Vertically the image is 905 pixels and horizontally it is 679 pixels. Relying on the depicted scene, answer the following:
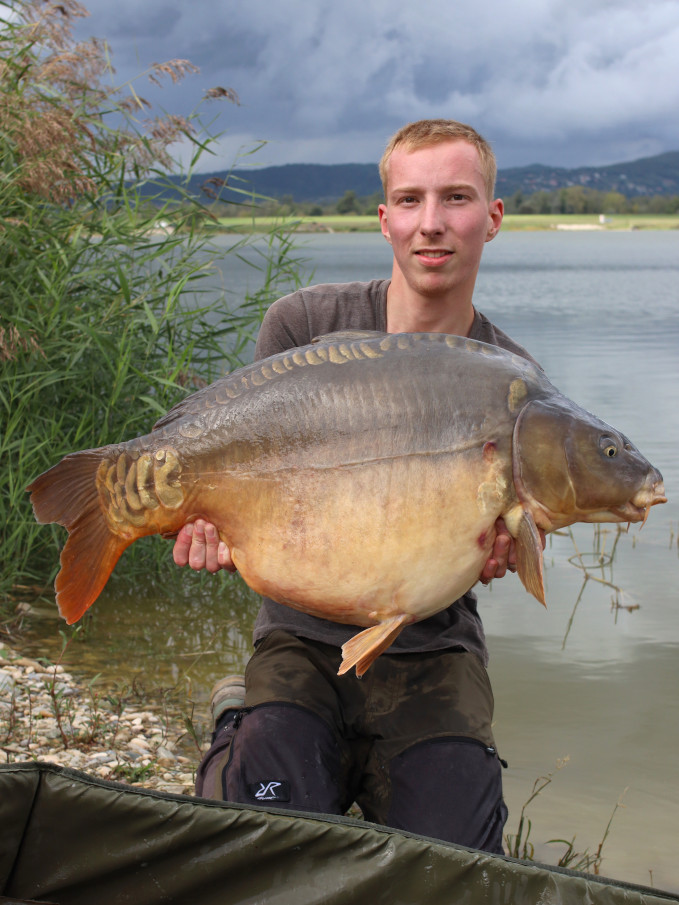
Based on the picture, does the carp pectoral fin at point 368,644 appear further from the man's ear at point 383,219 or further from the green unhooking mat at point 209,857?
the man's ear at point 383,219

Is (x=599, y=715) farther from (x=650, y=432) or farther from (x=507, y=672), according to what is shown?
(x=650, y=432)

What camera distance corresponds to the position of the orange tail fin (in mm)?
2004

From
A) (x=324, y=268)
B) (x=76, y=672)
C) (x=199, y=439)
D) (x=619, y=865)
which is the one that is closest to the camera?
(x=199, y=439)

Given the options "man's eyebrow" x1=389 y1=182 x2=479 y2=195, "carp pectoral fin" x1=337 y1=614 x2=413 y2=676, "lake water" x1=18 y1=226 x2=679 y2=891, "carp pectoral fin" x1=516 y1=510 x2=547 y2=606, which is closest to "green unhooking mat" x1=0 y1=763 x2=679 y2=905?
"carp pectoral fin" x1=337 y1=614 x2=413 y2=676

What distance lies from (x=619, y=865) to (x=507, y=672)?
1.47 meters

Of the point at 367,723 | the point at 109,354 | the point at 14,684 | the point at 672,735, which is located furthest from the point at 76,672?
the point at 672,735

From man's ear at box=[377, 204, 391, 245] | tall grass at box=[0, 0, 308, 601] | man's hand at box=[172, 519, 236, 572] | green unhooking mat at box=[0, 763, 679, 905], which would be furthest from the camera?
tall grass at box=[0, 0, 308, 601]

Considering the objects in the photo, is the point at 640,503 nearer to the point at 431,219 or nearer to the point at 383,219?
the point at 431,219

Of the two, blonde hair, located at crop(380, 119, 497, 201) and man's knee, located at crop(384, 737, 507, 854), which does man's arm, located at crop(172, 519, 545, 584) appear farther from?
blonde hair, located at crop(380, 119, 497, 201)

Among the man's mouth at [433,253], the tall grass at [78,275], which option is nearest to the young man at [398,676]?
the man's mouth at [433,253]

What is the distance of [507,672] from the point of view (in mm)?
4285

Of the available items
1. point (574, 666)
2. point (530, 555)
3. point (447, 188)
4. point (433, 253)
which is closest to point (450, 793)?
point (530, 555)

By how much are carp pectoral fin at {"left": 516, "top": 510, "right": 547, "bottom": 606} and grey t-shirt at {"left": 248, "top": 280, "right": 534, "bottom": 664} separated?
662 millimetres

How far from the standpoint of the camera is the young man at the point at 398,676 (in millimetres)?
2215
